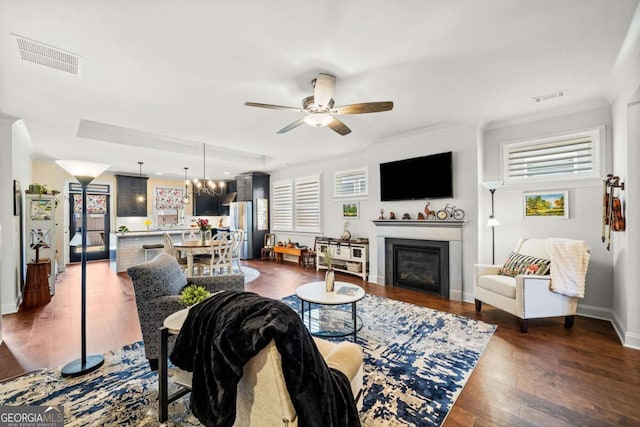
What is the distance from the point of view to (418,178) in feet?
14.7

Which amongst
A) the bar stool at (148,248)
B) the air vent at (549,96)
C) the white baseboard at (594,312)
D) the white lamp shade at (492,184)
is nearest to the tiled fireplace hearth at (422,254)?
the white lamp shade at (492,184)

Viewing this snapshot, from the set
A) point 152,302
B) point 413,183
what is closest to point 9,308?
point 152,302

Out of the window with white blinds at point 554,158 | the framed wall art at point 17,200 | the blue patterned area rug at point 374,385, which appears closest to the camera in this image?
the blue patterned area rug at point 374,385

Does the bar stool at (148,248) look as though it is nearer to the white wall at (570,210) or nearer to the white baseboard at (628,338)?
the white wall at (570,210)

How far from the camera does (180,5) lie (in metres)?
1.75

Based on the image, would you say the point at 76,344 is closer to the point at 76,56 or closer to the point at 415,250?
the point at 76,56

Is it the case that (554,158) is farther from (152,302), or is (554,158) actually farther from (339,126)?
(152,302)

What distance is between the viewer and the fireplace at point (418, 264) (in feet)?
13.8

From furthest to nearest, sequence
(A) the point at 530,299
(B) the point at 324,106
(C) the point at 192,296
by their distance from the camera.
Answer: (A) the point at 530,299 → (B) the point at 324,106 → (C) the point at 192,296

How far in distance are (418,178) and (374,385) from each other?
3.32 meters

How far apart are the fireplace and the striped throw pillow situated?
83 centimetres

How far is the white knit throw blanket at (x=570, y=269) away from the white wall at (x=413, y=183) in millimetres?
988

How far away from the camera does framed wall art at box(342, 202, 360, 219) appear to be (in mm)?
5953

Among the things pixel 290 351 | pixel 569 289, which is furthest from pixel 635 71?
pixel 290 351
